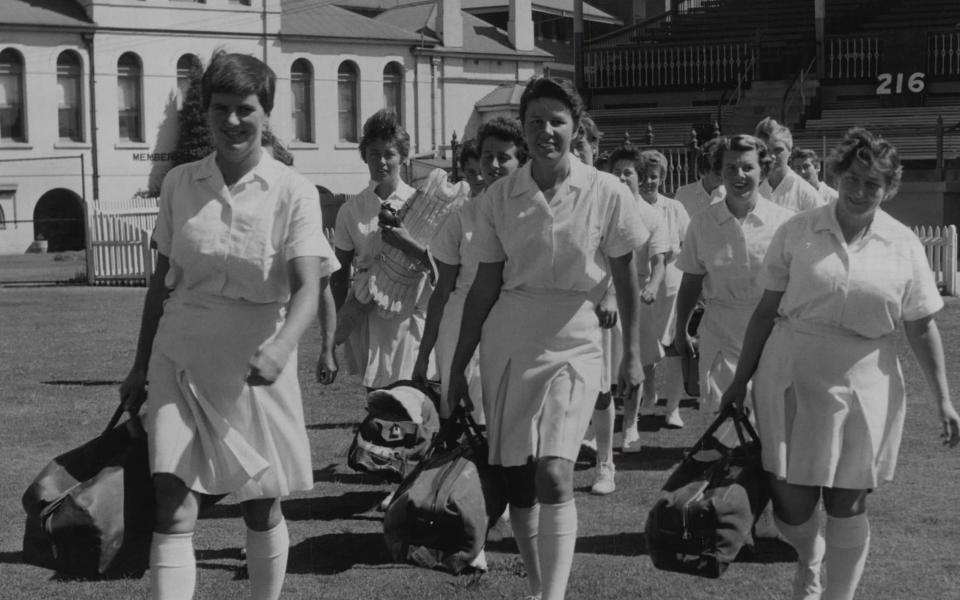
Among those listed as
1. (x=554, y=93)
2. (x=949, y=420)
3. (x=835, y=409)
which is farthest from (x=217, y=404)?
(x=949, y=420)

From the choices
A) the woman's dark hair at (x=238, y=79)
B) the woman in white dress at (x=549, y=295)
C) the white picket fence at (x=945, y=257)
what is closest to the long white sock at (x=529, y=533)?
the woman in white dress at (x=549, y=295)

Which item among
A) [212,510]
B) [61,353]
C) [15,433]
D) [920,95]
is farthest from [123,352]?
[920,95]

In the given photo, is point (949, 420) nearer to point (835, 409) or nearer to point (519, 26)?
point (835, 409)

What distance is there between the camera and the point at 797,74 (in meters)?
33.5

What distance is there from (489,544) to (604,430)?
1533 mm

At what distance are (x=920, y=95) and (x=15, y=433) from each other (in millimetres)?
24238

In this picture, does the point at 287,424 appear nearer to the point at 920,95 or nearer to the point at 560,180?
the point at 560,180

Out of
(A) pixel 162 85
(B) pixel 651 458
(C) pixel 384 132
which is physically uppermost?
(A) pixel 162 85

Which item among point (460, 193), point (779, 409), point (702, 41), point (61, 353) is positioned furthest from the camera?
point (702, 41)

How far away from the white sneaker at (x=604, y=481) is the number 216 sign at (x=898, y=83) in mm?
24428

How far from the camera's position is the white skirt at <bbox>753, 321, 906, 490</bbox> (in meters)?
5.43

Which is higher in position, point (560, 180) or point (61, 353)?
point (560, 180)

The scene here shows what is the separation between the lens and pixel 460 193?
805 cm

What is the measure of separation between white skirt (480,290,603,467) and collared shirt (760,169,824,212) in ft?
13.5
